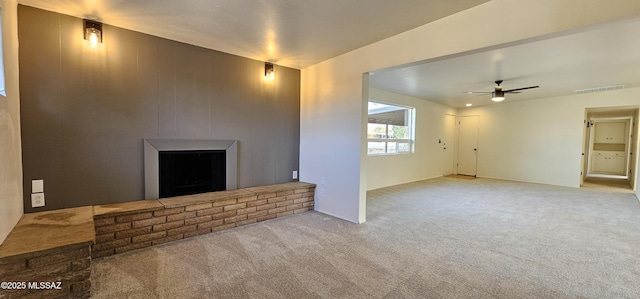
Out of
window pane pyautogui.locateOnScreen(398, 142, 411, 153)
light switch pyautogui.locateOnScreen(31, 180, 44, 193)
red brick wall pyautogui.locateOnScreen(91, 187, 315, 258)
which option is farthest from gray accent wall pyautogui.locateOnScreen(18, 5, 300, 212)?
window pane pyautogui.locateOnScreen(398, 142, 411, 153)

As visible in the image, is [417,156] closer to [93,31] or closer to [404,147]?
[404,147]

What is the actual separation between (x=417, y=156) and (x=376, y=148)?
1726 mm

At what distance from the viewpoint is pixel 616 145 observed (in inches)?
380

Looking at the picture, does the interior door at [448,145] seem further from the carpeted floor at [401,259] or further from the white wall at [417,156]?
the carpeted floor at [401,259]

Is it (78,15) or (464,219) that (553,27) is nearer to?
(464,219)

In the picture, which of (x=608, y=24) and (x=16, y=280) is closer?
(x=16, y=280)

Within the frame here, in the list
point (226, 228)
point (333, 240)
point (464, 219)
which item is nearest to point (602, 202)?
point (464, 219)

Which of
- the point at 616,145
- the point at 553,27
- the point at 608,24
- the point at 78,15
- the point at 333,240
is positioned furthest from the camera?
the point at 616,145

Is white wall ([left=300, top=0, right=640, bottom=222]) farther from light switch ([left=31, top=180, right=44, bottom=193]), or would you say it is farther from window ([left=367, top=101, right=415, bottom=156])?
light switch ([left=31, top=180, right=44, bottom=193])

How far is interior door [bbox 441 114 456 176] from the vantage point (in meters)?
8.45

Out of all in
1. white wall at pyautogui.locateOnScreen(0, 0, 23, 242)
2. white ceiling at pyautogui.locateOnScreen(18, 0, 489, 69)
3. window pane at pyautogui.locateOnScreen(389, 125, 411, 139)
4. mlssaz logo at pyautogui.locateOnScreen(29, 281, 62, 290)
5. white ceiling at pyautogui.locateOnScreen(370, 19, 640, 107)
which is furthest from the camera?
window pane at pyautogui.locateOnScreen(389, 125, 411, 139)

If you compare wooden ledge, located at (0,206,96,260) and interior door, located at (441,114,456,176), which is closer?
wooden ledge, located at (0,206,96,260)

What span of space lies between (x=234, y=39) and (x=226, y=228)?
7.71 feet

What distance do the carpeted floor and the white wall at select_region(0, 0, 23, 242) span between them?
2.52 feet
